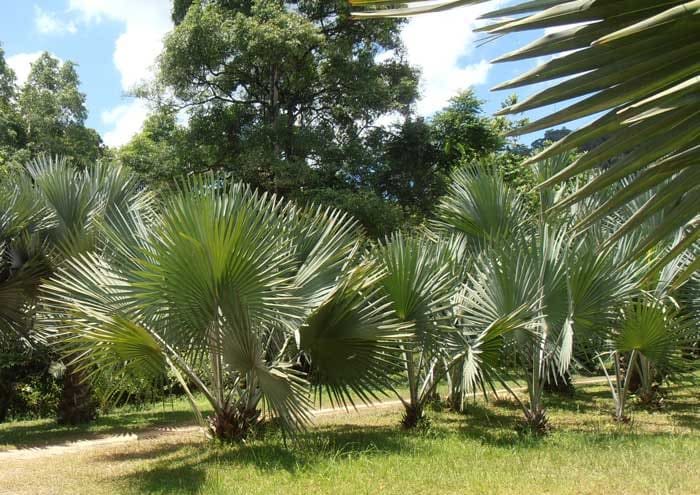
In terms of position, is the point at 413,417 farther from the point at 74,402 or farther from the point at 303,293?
the point at 74,402

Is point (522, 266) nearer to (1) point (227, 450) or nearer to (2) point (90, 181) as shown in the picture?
(1) point (227, 450)

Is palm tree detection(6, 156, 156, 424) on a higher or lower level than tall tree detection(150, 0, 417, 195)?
lower

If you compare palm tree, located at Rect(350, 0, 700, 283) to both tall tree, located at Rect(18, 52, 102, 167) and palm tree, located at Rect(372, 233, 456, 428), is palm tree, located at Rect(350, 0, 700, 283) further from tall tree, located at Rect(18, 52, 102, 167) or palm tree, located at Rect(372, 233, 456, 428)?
tall tree, located at Rect(18, 52, 102, 167)

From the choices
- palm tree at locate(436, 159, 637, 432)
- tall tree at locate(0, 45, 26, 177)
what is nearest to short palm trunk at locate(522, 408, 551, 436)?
palm tree at locate(436, 159, 637, 432)

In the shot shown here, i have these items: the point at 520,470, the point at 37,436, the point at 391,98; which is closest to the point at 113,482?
the point at 520,470

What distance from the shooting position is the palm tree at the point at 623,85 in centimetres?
92

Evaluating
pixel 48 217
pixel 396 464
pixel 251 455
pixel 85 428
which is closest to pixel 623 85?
pixel 396 464

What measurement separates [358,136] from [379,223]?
3994 millimetres

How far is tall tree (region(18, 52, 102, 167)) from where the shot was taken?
79.3 feet

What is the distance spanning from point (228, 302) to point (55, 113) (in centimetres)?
2295

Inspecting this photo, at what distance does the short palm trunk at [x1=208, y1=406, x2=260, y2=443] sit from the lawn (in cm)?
18

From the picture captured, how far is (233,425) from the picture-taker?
290 inches

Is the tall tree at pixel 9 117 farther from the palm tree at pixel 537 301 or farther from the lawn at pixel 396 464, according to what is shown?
the palm tree at pixel 537 301

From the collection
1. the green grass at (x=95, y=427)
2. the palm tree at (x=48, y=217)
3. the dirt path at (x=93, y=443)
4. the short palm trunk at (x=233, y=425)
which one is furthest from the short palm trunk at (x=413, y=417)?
Answer: the palm tree at (x=48, y=217)
